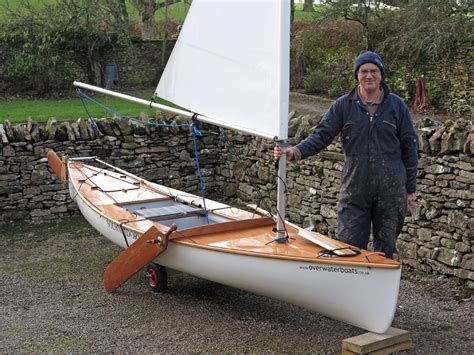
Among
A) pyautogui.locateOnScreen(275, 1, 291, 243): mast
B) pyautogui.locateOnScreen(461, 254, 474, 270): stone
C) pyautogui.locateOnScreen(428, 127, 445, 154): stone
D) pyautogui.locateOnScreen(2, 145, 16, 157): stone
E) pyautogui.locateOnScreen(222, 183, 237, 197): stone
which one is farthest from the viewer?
pyautogui.locateOnScreen(222, 183, 237, 197): stone

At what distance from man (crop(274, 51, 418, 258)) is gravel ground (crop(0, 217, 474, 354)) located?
34.0 inches

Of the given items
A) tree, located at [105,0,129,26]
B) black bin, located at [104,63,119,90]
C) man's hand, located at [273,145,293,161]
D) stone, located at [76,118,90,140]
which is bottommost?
stone, located at [76,118,90,140]

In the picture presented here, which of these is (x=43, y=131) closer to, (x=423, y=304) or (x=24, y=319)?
(x=24, y=319)

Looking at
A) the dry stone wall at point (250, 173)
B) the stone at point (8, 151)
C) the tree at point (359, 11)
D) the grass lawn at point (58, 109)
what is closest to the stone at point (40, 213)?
the dry stone wall at point (250, 173)

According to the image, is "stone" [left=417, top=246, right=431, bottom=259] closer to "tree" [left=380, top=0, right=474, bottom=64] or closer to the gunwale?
the gunwale

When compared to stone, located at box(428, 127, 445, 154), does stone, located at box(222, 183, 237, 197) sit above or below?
below

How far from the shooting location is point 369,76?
455 cm

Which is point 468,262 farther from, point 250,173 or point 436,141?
point 250,173

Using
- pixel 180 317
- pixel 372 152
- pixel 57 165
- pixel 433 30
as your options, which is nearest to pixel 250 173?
pixel 57 165

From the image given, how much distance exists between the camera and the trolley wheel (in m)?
6.02

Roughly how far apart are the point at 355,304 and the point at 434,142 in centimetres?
253

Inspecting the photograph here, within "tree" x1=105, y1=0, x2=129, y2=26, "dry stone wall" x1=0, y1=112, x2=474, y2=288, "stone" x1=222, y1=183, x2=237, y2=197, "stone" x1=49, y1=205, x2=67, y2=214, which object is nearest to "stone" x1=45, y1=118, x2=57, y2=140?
"dry stone wall" x1=0, y1=112, x2=474, y2=288

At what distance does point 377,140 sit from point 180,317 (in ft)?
7.38

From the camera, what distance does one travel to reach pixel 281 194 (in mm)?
4941
